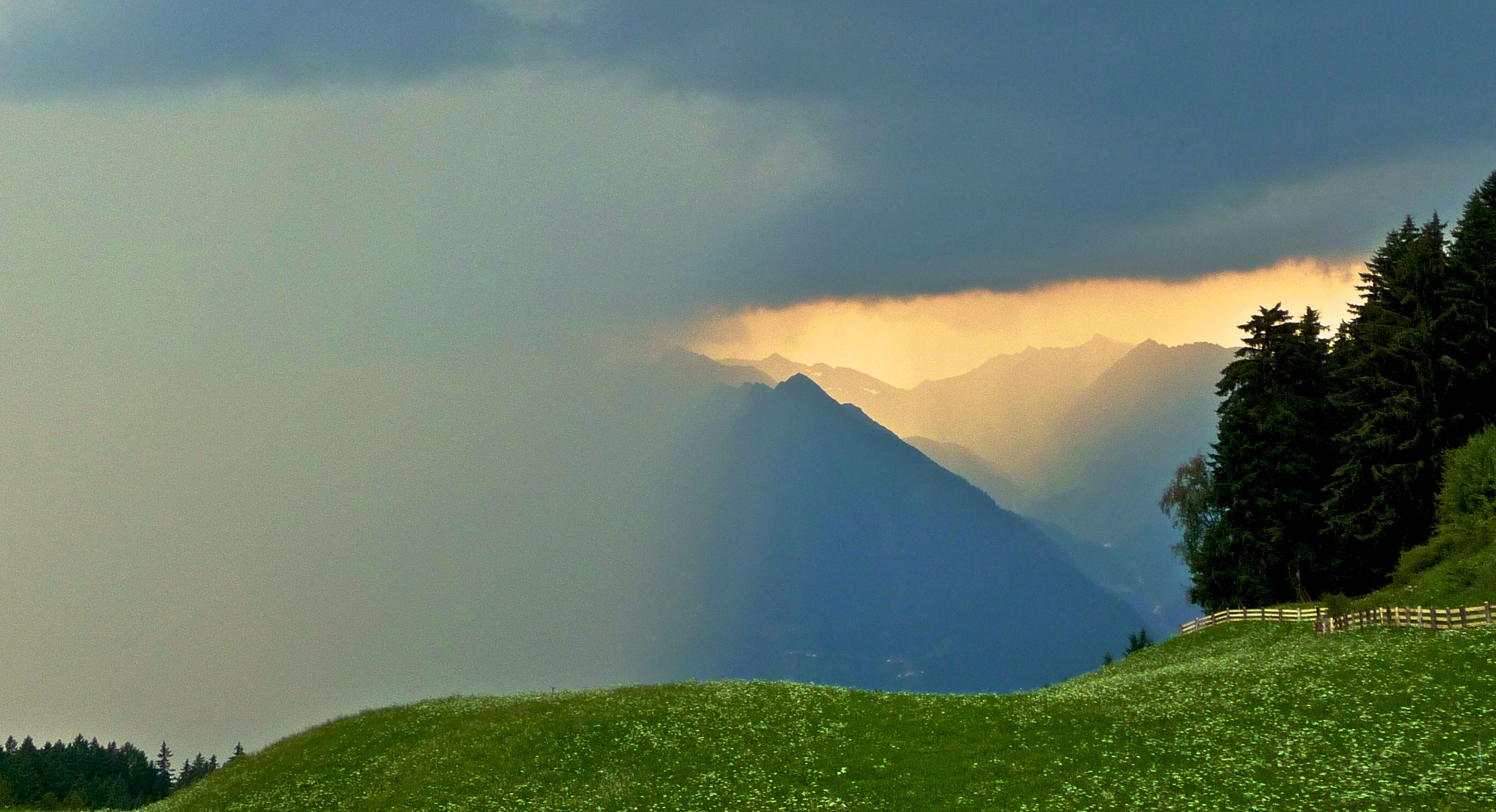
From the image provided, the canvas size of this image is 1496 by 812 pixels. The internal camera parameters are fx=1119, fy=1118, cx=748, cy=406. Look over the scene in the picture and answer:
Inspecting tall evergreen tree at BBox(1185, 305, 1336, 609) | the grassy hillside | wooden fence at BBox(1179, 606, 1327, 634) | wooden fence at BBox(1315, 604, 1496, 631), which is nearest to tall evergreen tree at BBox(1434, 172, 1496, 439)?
tall evergreen tree at BBox(1185, 305, 1336, 609)

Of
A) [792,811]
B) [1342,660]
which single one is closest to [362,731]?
[792,811]

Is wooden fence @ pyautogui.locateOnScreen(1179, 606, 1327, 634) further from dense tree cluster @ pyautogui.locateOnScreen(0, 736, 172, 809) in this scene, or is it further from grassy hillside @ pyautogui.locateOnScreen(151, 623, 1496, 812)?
dense tree cluster @ pyautogui.locateOnScreen(0, 736, 172, 809)

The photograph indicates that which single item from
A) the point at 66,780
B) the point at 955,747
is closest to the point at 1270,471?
the point at 955,747

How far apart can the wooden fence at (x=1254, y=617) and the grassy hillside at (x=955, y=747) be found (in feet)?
46.8

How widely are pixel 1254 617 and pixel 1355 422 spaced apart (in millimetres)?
21596

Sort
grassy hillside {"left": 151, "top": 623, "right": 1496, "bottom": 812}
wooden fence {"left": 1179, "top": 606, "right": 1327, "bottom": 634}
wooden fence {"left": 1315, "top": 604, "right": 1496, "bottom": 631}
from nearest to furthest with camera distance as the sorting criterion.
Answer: grassy hillside {"left": 151, "top": 623, "right": 1496, "bottom": 812} → wooden fence {"left": 1315, "top": 604, "right": 1496, "bottom": 631} → wooden fence {"left": 1179, "top": 606, "right": 1327, "bottom": 634}

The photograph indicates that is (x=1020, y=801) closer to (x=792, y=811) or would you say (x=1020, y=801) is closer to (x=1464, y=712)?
(x=792, y=811)

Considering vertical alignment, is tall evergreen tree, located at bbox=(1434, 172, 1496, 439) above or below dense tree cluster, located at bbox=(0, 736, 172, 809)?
above

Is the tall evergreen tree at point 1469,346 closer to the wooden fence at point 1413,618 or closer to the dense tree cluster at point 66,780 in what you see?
the wooden fence at point 1413,618

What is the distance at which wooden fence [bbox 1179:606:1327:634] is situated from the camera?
76.2m

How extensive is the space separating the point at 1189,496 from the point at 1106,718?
74001 mm

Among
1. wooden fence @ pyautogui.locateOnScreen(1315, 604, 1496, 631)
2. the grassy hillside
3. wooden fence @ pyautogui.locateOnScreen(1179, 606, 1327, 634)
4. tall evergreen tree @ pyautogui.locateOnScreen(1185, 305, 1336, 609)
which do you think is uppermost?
tall evergreen tree @ pyautogui.locateOnScreen(1185, 305, 1336, 609)

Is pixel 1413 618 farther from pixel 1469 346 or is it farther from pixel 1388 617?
pixel 1469 346

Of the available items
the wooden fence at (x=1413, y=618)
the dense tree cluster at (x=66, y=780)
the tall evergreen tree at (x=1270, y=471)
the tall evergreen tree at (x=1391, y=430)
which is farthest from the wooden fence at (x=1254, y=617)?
the dense tree cluster at (x=66, y=780)
